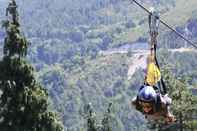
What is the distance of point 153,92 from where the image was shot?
46.9 ft

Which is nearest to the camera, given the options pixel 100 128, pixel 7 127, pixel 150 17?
pixel 150 17

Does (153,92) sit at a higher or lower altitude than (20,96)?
higher

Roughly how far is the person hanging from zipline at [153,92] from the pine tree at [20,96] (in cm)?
1695

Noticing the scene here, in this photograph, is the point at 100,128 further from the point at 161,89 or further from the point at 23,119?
the point at 161,89

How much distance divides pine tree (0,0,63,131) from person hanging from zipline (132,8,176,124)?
55.6 ft

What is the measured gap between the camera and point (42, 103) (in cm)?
3148

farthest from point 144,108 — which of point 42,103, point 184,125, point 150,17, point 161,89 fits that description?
point 184,125

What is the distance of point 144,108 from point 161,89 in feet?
2.09

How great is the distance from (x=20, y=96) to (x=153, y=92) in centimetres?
1757

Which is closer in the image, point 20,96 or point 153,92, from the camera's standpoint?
point 153,92

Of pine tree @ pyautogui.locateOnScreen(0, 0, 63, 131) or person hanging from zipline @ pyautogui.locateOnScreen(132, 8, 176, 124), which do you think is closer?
person hanging from zipline @ pyautogui.locateOnScreen(132, 8, 176, 124)

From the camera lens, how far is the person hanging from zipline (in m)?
14.0

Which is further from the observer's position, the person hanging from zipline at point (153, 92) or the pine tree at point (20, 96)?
the pine tree at point (20, 96)

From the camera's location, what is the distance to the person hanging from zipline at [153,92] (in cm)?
1399
